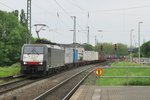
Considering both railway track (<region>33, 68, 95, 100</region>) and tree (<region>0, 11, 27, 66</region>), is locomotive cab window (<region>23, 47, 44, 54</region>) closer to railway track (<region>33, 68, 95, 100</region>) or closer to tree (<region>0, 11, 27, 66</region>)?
railway track (<region>33, 68, 95, 100</region>)

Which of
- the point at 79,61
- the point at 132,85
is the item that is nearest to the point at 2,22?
the point at 79,61

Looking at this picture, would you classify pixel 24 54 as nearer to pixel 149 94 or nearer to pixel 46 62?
pixel 46 62

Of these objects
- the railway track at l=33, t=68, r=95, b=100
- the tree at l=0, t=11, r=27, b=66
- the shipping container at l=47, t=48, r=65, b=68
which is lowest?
the railway track at l=33, t=68, r=95, b=100

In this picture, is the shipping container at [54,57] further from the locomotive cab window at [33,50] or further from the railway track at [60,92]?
the railway track at [60,92]

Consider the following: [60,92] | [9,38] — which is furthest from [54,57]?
[9,38]

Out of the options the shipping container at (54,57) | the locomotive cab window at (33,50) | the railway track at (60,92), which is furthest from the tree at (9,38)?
the railway track at (60,92)

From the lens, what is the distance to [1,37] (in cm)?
9575

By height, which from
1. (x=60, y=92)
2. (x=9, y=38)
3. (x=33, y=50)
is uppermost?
(x=9, y=38)

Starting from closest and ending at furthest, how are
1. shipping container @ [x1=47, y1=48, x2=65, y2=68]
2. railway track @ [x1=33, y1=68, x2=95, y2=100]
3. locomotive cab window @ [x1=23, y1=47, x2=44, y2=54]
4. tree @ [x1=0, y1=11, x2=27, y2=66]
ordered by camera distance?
railway track @ [x1=33, y1=68, x2=95, y2=100] < locomotive cab window @ [x1=23, y1=47, x2=44, y2=54] < shipping container @ [x1=47, y1=48, x2=65, y2=68] < tree @ [x1=0, y1=11, x2=27, y2=66]

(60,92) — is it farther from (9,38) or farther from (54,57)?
(9,38)

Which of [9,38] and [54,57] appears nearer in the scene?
[54,57]

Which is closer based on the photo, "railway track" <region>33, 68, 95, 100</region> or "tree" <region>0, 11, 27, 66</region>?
"railway track" <region>33, 68, 95, 100</region>

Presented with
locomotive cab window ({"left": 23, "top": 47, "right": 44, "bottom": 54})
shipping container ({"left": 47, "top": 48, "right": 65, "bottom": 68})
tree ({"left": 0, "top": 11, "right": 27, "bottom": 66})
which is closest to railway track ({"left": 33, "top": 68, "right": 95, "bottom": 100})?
locomotive cab window ({"left": 23, "top": 47, "right": 44, "bottom": 54})

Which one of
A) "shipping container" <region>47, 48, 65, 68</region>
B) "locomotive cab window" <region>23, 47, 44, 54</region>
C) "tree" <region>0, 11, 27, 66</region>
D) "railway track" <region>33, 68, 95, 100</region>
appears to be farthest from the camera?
"tree" <region>0, 11, 27, 66</region>
